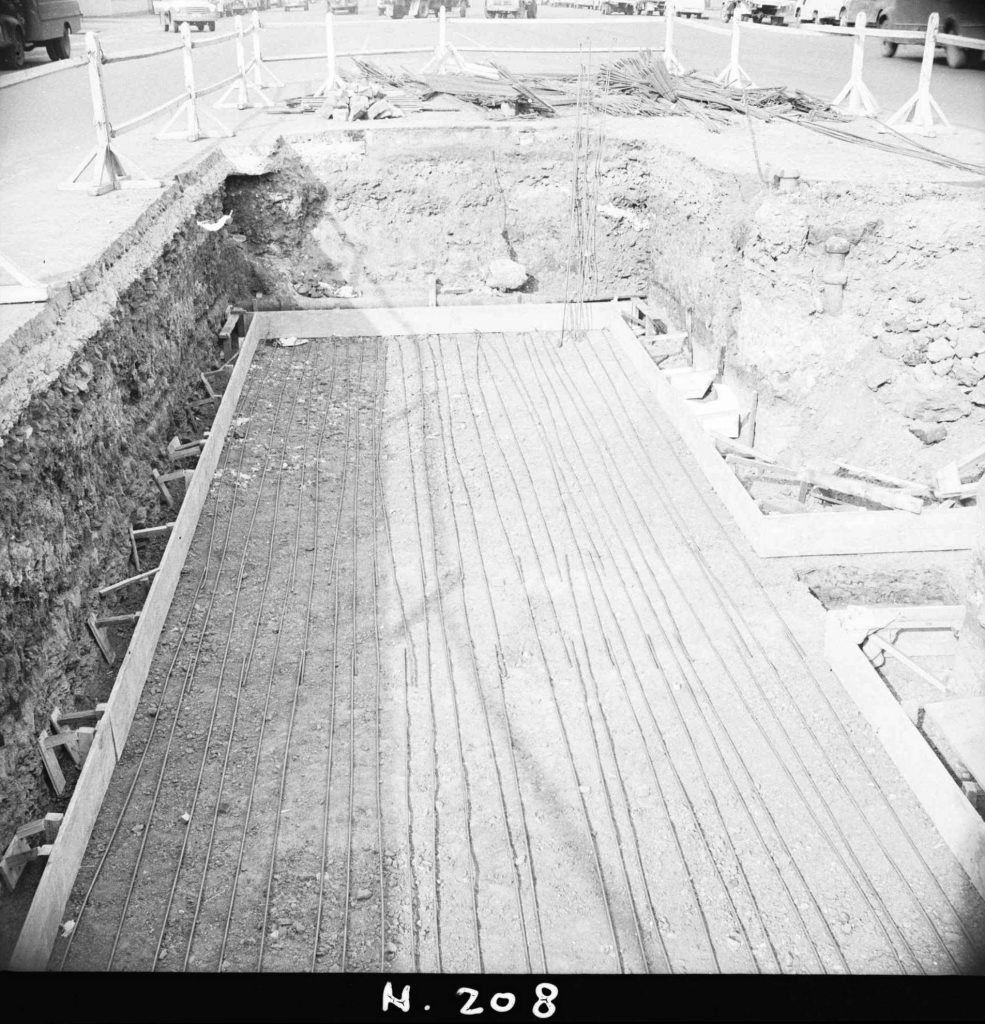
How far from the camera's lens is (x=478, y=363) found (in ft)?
34.4

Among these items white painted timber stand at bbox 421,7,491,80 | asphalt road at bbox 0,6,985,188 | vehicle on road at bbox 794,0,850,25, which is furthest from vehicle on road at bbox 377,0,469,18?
white painted timber stand at bbox 421,7,491,80

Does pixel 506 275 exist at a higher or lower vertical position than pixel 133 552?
higher

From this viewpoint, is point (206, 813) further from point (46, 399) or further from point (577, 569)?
point (577, 569)

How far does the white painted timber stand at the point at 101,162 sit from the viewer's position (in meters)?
8.67

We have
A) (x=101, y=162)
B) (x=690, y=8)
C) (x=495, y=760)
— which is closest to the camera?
(x=495, y=760)

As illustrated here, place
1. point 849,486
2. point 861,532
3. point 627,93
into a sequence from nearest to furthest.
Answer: point 861,532, point 849,486, point 627,93

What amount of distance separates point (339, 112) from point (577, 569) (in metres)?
8.73

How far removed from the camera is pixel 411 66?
55.0 ft

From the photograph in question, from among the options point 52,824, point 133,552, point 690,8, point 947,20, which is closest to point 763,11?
point 690,8

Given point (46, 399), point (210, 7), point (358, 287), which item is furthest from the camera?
point (210, 7)

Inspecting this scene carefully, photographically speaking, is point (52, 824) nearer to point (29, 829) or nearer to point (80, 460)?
point (29, 829)

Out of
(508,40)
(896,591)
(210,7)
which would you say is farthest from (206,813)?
(210,7)

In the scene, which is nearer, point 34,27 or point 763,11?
point 34,27

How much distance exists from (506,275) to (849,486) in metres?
5.69
